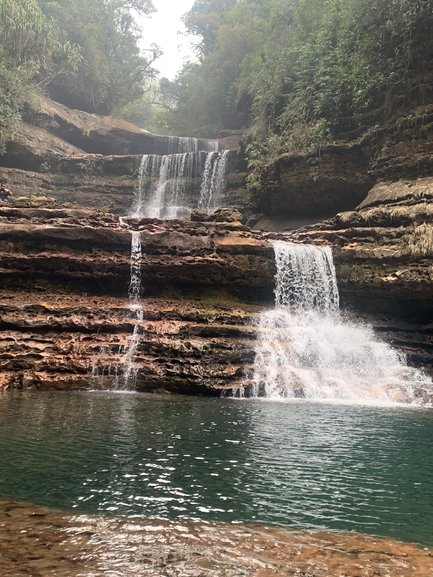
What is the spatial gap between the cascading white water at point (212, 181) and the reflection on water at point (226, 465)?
66.8ft

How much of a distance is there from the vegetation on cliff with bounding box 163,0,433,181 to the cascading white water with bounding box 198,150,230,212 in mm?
2444

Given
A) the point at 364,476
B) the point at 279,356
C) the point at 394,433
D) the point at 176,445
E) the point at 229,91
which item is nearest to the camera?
the point at 364,476

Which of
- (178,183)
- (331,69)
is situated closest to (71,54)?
(178,183)

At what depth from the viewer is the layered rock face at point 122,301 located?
51.7 ft

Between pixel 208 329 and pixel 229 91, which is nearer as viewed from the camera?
pixel 208 329

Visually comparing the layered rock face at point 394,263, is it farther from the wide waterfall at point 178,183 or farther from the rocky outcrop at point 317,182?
the wide waterfall at point 178,183

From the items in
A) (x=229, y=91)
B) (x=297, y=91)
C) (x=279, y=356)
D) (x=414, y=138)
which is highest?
(x=229, y=91)

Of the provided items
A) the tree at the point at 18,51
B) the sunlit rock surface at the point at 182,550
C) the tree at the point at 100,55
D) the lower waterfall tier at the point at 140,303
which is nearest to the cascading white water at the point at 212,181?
the lower waterfall tier at the point at 140,303

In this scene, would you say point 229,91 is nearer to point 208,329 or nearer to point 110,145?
point 110,145

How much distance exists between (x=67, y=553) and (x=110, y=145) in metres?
36.9

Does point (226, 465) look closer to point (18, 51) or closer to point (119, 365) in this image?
point (119, 365)

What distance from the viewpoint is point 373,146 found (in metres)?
23.0

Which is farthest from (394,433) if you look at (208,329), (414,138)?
(414,138)

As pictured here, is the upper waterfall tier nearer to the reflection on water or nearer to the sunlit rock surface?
the reflection on water
